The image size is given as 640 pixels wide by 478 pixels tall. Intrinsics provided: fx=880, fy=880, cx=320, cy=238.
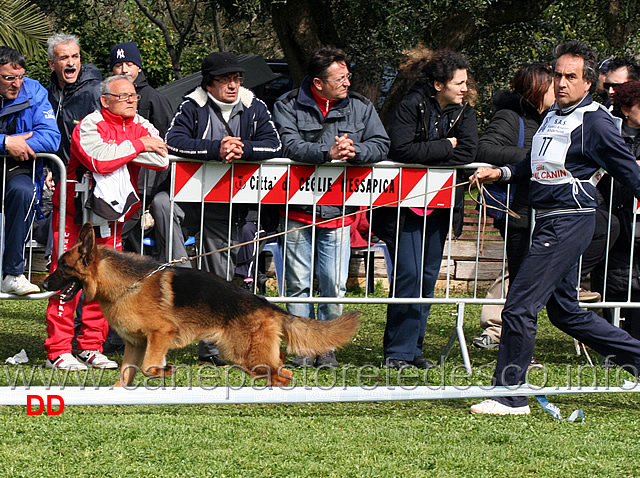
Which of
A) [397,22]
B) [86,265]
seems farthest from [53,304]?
[397,22]

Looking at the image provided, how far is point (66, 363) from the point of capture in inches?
247

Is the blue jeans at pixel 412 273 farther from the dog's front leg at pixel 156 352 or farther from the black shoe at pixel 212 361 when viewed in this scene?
the dog's front leg at pixel 156 352

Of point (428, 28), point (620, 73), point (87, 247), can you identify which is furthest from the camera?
point (428, 28)

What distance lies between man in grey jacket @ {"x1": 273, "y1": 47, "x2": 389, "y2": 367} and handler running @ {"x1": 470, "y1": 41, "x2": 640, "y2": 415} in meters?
1.55

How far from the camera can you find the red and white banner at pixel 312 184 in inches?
251

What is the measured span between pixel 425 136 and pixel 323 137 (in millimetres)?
764

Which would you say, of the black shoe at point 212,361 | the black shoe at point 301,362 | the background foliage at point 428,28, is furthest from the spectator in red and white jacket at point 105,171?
the background foliage at point 428,28

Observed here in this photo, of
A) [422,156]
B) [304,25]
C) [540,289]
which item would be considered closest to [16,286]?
[422,156]

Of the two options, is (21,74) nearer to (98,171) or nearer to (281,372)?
(98,171)

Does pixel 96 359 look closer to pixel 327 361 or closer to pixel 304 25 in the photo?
pixel 327 361

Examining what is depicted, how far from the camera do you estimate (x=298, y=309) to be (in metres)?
6.70

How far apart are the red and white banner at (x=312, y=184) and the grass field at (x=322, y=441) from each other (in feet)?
4.63

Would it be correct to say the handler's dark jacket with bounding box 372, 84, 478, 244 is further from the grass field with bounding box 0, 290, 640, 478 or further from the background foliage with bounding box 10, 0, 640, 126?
the background foliage with bounding box 10, 0, 640, 126

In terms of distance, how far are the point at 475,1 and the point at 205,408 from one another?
26.8ft
